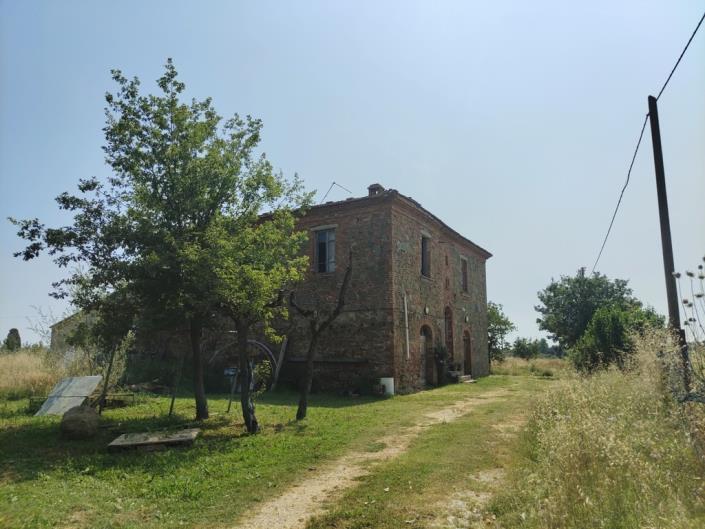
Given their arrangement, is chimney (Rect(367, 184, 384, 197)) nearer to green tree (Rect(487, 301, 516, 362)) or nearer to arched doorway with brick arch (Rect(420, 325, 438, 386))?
arched doorway with brick arch (Rect(420, 325, 438, 386))

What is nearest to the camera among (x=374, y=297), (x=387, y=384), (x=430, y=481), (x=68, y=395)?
(x=430, y=481)

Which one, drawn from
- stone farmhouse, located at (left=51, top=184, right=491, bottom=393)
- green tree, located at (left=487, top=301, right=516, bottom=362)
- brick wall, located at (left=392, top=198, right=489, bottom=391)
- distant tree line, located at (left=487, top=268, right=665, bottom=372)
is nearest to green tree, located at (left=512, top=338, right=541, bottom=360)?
distant tree line, located at (left=487, top=268, right=665, bottom=372)

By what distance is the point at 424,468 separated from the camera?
21.0 feet

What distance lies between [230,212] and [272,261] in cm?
148

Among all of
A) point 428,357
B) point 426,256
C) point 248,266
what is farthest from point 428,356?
point 248,266

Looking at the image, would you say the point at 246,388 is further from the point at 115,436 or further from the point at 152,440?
the point at 115,436

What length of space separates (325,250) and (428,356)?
5.77 meters

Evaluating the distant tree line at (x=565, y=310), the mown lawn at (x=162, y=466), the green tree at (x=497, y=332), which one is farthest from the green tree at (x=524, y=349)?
the mown lawn at (x=162, y=466)

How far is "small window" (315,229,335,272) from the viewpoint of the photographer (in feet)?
57.5

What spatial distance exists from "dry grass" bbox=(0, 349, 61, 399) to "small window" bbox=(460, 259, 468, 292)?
672 inches

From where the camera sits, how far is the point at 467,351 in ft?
77.3

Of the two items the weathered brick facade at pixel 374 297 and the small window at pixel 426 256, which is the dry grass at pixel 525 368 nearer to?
the weathered brick facade at pixel 374 297

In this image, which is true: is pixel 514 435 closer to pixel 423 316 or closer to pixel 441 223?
pixel 423 316

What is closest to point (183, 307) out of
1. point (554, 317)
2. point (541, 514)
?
point (541, 514)
